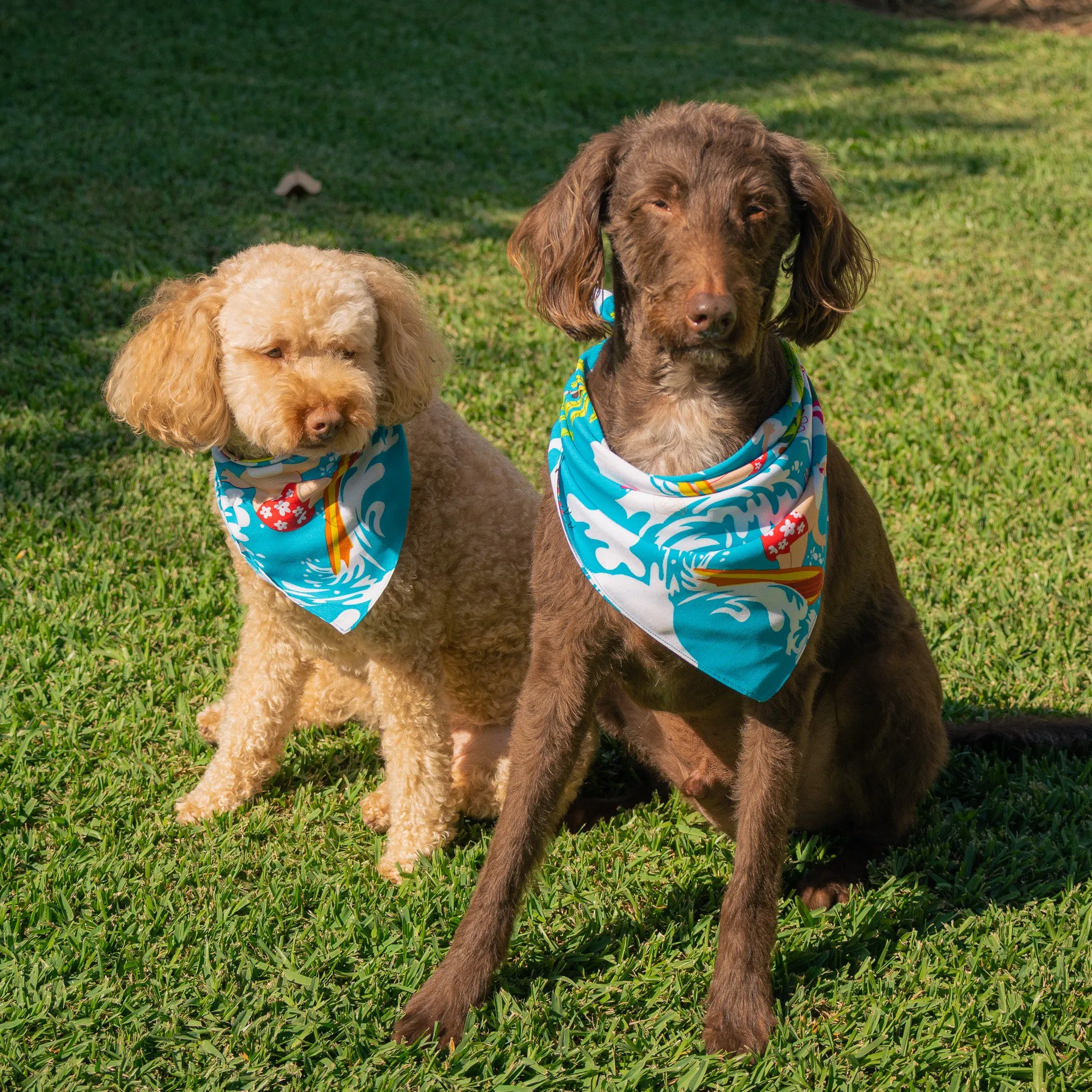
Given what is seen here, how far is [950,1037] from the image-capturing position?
2740mm

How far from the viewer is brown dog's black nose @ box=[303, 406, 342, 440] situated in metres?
2.75

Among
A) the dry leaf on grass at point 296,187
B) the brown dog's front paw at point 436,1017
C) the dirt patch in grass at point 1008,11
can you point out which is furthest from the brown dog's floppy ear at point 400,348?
the dirt patch in grass at point 1008,11

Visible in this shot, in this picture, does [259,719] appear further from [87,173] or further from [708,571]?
[87,173]

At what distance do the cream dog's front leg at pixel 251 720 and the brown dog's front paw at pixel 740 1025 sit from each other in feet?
5.12

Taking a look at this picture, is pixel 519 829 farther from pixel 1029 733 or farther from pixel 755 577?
pixel 1029 733

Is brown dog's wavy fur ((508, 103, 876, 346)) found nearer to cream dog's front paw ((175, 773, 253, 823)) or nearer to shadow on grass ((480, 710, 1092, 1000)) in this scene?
shadow on grass ((480, 710, 1092, 1000))

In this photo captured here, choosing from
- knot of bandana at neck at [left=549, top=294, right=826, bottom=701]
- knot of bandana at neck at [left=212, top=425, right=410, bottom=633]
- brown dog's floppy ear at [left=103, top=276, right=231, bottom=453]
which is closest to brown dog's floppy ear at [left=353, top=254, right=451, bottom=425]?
knot of bandana at neck at [left=212, top=425, right=410, bottom=633]

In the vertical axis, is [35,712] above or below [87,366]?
below

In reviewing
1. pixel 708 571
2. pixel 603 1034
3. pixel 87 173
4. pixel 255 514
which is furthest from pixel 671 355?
pixel 87 173

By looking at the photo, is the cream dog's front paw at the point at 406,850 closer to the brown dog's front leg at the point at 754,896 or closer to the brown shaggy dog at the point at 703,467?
the brown shaggy dog at the point at 703,467

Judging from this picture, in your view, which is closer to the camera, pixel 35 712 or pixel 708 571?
pixel 708 571

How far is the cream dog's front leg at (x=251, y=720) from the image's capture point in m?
3.42

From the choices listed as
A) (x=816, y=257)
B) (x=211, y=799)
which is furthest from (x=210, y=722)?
(x=816, y=257)

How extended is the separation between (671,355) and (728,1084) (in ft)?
5.50
